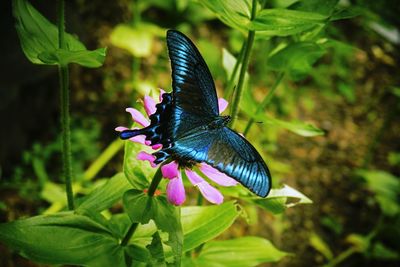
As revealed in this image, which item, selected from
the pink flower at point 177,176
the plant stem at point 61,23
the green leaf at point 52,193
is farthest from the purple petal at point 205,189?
the green leaf at point 52,193

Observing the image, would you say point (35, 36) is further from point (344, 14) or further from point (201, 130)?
point (344, 14)

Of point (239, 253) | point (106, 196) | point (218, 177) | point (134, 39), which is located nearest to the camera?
point (218, 177)

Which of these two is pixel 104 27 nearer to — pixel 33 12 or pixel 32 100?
pixel 32 100

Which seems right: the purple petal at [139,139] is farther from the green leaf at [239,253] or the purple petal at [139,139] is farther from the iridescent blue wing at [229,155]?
the green leaf at [239,253]

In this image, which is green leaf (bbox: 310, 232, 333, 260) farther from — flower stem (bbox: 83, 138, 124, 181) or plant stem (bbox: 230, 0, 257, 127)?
plant stem (bbox: 230, 0, 257, 127)

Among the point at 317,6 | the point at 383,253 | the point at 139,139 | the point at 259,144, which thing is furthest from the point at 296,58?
the point at 383,253

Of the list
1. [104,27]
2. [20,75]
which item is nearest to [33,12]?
[20,75]
